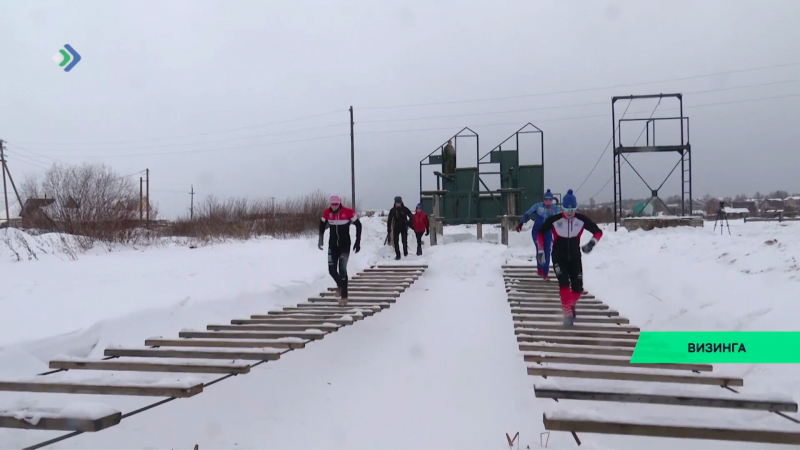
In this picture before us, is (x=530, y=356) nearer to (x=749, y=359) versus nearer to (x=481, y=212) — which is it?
(x=749, y=359)

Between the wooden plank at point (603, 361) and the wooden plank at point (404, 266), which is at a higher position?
the wooden plank at point (404, 266)

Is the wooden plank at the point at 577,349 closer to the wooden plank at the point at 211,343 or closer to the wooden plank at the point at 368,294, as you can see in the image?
the wooden plank at the point at 211,343

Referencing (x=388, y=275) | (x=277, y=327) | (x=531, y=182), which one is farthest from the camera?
(x=531, y=182)

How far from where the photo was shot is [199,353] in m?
4.96

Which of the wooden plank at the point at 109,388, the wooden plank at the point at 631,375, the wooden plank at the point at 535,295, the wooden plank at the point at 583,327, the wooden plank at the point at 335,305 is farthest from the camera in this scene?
the wooden plank at the point at 535,295

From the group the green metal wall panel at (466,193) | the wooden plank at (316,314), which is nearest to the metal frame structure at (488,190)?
the green metal wall panel at (466,193)

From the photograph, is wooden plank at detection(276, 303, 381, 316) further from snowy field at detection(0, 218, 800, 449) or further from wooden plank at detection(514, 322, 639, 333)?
wooden plank at detection(514, 322, 639, 333)

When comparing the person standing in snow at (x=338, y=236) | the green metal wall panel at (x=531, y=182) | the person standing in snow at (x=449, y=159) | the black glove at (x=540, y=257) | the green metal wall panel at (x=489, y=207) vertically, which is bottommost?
the black glove at (x=540, y=257)

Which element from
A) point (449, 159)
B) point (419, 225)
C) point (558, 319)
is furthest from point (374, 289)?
point (449, 159)

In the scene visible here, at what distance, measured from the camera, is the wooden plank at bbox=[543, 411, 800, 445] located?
3020mm

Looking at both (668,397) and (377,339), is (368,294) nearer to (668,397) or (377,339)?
(377,339)

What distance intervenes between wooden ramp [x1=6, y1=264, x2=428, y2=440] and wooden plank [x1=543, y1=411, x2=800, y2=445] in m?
2.58

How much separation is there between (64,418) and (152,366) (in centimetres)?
132

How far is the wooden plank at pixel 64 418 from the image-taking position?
3.10 m
